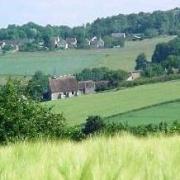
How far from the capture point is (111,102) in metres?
42.9

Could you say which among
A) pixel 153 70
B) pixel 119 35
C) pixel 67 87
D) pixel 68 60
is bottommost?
pixel 67 87

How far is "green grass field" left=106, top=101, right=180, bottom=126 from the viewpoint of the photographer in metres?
29.6

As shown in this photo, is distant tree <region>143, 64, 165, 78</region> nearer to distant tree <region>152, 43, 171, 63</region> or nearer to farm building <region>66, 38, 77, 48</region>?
distant tree <region>152, 43, 171, 63</region>

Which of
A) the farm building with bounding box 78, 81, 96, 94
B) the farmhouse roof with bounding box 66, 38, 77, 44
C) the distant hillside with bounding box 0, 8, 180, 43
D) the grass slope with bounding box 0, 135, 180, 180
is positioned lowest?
the farm building with bounding box 78, 81, 96, 94

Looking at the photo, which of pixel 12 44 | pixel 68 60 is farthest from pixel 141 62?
pixel 12 44

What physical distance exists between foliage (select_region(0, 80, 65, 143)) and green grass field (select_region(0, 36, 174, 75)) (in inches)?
2266

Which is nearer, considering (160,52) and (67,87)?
(67,87)

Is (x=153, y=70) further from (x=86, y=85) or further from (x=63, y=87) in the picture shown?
(x=63, y=87)

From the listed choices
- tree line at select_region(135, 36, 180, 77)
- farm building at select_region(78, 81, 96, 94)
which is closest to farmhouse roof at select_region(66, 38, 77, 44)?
tree line at select_region(135, 36, 180, 77)

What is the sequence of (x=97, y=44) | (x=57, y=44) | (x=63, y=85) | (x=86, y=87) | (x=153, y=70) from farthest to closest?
1. (x=57, y=44)
2. (x=97, y=44)
3. (x=153, y=70)
4. (x=63, y=85)
5. (x=86, y=87)

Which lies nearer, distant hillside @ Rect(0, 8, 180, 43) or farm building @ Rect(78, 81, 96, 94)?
farm building @ Rect(78, 81, 96, 94)

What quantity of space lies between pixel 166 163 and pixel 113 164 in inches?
10.4

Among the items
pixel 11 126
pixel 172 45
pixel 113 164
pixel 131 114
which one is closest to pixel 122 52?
pixel 172 45

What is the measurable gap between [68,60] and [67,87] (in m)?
24.0
